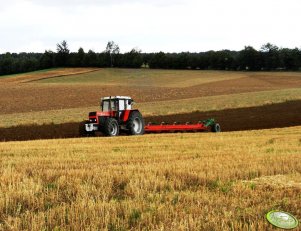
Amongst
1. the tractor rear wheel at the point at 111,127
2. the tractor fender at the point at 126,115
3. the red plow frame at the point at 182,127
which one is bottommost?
the red plow frame at the point at 182,127

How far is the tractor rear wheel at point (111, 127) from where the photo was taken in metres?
20.1

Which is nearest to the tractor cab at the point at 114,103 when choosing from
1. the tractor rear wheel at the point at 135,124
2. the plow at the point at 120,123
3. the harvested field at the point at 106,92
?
the plow at the point at 120,123

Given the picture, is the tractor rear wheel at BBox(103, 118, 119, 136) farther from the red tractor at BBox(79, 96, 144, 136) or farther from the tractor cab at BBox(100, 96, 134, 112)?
the tractor cab at BBox(100, 96, 134, 112)

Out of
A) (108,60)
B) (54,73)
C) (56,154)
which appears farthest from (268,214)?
(108,60)

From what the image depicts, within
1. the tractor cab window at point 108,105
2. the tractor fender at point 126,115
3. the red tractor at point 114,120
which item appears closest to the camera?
the red tractor at point 114,120

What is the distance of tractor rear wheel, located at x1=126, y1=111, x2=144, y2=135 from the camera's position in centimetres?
2160

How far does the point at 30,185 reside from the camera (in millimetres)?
6383

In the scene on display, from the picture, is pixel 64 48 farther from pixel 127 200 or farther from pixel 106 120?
pixel 127 200

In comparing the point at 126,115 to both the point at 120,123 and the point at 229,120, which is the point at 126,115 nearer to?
the point at 120,123

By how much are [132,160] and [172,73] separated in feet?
242

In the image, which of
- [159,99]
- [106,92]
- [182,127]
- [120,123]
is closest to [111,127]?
[120,123]

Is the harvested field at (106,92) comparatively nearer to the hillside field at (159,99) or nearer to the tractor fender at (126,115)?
the hillside field at (159,99)

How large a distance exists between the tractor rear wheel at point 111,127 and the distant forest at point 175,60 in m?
69.9

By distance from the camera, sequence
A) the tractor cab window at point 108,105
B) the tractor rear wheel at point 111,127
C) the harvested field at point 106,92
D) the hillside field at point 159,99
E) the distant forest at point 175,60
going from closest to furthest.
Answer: the tractor rear wheel at point 111,127 < the tractor cab window at point 108,105 < the hillside field at point 159,99 < the harvested field at point 106,92 < the distant forest at point 175,60
